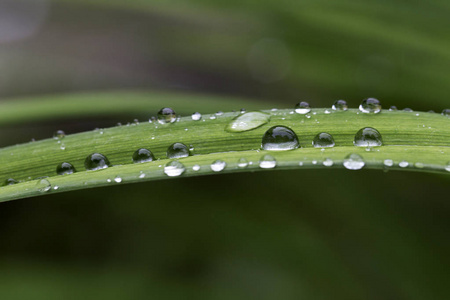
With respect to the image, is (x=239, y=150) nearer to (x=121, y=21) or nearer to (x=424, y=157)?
(x=424, y=157)

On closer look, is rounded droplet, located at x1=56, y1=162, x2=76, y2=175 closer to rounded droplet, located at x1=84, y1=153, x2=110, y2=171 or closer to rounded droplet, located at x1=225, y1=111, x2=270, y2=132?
rounded droplet, located at x1=84, y1=153, x2=110, y2=171

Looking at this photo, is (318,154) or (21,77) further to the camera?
(21,77)

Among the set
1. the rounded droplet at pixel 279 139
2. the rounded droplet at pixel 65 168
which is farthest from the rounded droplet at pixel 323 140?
the rounded droplet at pixel 65 168

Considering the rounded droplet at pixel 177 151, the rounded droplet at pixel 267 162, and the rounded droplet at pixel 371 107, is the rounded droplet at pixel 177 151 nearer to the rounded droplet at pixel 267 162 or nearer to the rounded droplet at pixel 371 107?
the rounded droplet at pixel 267 162

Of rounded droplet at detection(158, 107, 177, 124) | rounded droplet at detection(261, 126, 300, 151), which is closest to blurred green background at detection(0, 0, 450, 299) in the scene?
rounded droplet at detection(158, 107, 177, 124)

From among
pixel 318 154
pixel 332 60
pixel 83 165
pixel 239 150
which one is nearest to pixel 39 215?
pixel 83 165

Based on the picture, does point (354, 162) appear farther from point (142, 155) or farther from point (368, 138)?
point (142, 155)
